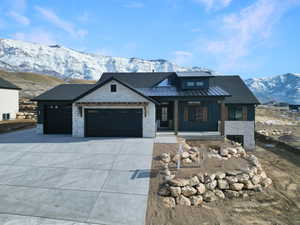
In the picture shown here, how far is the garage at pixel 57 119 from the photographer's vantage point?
16.9 m

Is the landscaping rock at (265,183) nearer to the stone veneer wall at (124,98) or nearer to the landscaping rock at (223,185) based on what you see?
the landscaping rock at (223,185)

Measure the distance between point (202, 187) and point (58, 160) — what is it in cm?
800

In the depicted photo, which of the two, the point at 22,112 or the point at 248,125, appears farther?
the point at 22,112

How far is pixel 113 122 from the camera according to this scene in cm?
1545

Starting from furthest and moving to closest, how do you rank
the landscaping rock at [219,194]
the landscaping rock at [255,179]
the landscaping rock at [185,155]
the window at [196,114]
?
1. the window at [196,114]
2. the landscaping rock at [185,155]
3. the landscaping rock at [255,179]
4. the landscaping rock at [219,194]

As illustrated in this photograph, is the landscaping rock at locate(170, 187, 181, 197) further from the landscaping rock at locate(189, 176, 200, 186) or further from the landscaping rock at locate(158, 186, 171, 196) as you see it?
the landscaping rock at locate(189, 176, 200, 186)

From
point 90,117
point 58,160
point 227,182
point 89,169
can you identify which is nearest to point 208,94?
point 227,182

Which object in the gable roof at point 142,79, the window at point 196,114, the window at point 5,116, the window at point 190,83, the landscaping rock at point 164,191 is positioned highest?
the gable roof at point 142,79

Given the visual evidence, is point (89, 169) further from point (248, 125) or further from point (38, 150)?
point (248, 125)

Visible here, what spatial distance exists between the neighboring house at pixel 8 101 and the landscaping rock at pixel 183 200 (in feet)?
92.6

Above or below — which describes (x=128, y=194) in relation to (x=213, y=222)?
above

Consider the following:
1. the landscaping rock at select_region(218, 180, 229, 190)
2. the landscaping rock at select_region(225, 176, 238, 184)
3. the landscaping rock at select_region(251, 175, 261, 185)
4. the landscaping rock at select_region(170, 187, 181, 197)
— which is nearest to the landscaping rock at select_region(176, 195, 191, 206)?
the landscaping rock at select_region(170, 187, 181, 197)

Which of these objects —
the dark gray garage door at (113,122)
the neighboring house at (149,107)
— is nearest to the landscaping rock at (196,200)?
the neighboring house at (149,107)

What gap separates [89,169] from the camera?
9.48m
